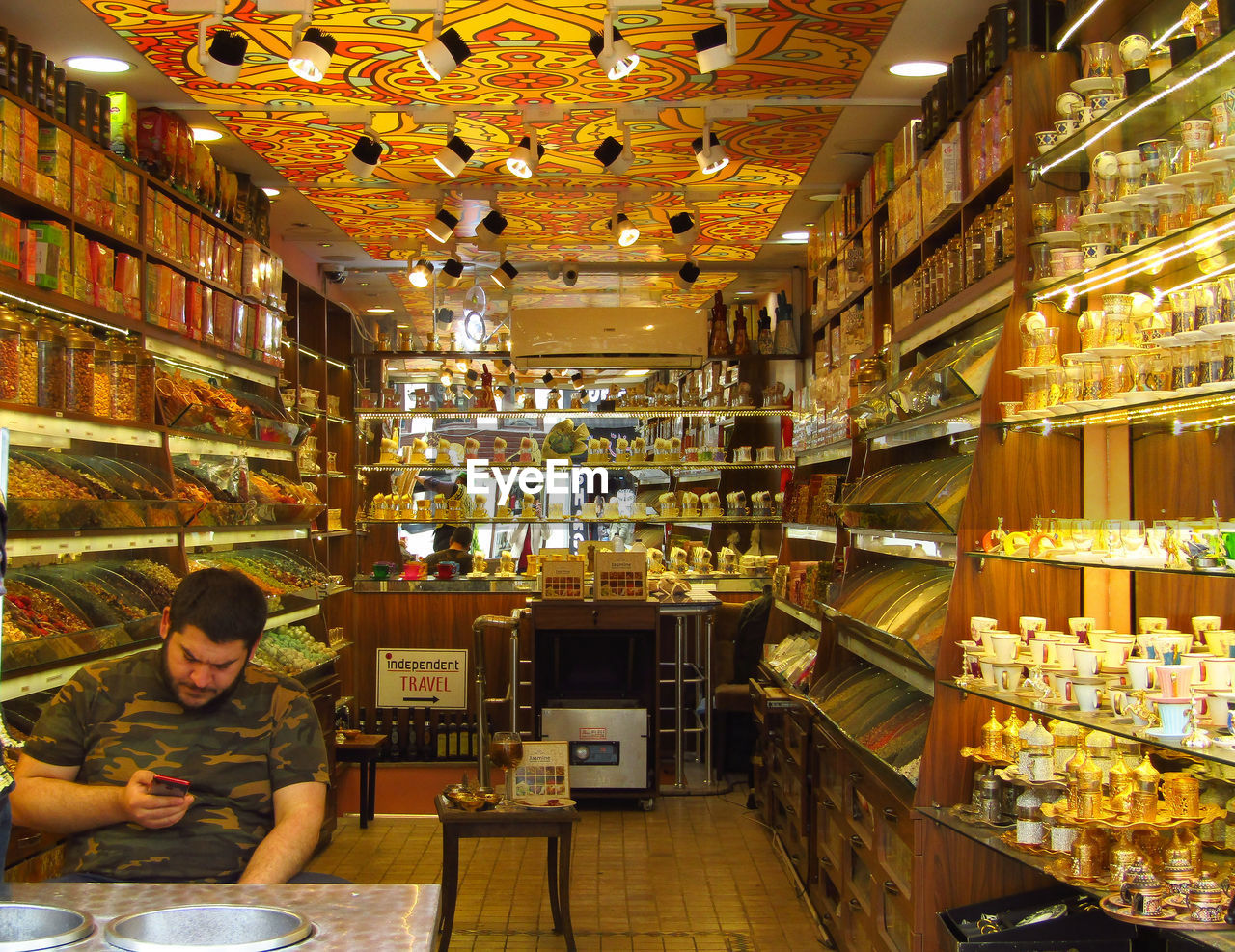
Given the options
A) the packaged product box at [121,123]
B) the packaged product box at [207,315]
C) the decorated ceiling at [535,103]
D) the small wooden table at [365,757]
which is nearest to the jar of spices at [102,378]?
the packaged product box at [121,123]

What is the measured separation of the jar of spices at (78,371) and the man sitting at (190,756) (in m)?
1.68

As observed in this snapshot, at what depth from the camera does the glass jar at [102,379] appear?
4402 millimetres

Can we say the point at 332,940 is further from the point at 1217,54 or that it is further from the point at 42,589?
the point at 42,589

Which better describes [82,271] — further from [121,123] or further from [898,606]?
[898,606]

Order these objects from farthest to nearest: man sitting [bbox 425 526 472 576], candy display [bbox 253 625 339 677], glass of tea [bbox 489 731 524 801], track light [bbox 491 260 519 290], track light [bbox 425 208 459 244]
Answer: man sitting [bbox 425 526 472 576], track light [bbox 491 260 519 290], track light [bbox 425 208 459 244], candy display [bbox 253 625 339 677], glass of tea [bbox 489 731 524 801]

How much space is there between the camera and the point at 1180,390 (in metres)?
2.56

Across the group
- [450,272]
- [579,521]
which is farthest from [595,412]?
[450,272]

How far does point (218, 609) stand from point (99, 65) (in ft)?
10.5

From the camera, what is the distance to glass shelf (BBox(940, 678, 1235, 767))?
2.34 metres

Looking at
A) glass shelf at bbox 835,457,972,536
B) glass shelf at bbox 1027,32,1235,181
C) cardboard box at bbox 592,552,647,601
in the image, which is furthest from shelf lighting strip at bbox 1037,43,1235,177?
cardboard box at bbox 592,552,647,601

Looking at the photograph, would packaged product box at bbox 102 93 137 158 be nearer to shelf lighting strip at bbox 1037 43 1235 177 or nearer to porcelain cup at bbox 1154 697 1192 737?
shelf lighting strip at bbox 1037 43 1235 177

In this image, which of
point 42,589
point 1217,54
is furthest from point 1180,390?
point 42,589

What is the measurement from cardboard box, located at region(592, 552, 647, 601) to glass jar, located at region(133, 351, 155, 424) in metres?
2.98

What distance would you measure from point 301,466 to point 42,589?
391 centimetres
